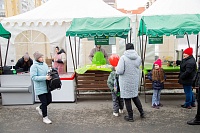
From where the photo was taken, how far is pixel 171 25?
19.0ft

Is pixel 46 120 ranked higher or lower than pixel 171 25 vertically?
lower

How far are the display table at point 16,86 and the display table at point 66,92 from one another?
287 mm

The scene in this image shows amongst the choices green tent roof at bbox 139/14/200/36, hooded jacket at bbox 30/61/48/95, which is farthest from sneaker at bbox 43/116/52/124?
green tent roof at bbox 139/14/200/36

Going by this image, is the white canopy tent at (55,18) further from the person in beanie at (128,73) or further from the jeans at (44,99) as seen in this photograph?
the jeans at (44,99)

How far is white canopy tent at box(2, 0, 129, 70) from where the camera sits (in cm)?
842

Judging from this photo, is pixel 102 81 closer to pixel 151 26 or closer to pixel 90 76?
pixel 90 76

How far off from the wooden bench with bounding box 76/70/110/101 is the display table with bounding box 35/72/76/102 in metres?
0.26

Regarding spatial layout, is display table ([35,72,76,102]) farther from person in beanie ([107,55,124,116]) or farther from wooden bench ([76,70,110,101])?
person in beanie ([107,55,124,116])

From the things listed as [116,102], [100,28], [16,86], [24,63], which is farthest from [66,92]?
[100,28]

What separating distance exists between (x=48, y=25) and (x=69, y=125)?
5.06 m

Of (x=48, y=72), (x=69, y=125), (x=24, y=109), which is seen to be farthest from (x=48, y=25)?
(x=69, y=125)

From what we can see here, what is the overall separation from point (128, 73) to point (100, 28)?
1.91 meters

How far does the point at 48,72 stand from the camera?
470 cm

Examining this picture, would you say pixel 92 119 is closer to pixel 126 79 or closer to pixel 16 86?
pixel 126 79
